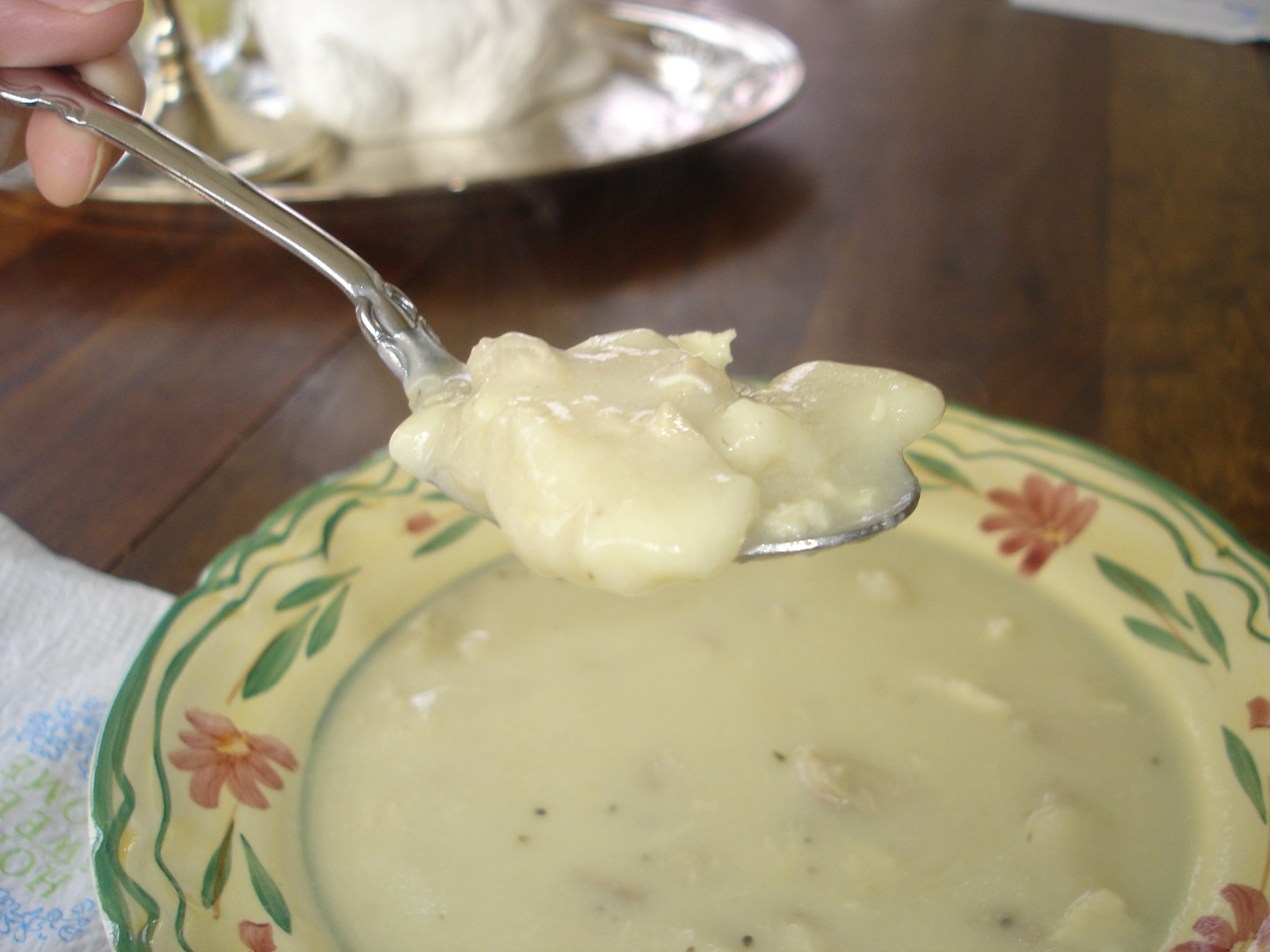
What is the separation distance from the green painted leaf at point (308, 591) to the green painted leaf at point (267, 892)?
21cm

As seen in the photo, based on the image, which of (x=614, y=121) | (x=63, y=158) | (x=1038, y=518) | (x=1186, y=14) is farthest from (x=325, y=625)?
(x=1186, y=14)

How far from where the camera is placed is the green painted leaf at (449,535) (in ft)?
3.24

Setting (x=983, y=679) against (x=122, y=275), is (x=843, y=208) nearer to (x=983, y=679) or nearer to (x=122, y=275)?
(x=983, y=679)

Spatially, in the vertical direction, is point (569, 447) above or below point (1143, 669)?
above

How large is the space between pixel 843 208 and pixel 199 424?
3.04 ft

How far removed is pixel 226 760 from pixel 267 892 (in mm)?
111

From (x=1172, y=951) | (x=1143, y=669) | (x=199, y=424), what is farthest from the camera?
(x=199, y=424)

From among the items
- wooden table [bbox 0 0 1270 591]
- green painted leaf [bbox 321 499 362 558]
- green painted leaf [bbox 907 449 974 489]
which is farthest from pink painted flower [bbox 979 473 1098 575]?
green painted leaf [bbox 321 499 362 558]

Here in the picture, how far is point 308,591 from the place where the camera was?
902mm

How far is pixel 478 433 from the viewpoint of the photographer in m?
0.75

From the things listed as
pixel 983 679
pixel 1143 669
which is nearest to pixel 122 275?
pixel 983 679

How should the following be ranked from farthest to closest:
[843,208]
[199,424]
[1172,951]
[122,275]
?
[843,208]
[122,275]
[199,424]
[1172,951]

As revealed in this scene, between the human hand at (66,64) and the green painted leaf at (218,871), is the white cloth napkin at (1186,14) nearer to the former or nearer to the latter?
the human hand at (66,64)

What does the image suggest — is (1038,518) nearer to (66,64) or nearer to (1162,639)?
(1162,639)
